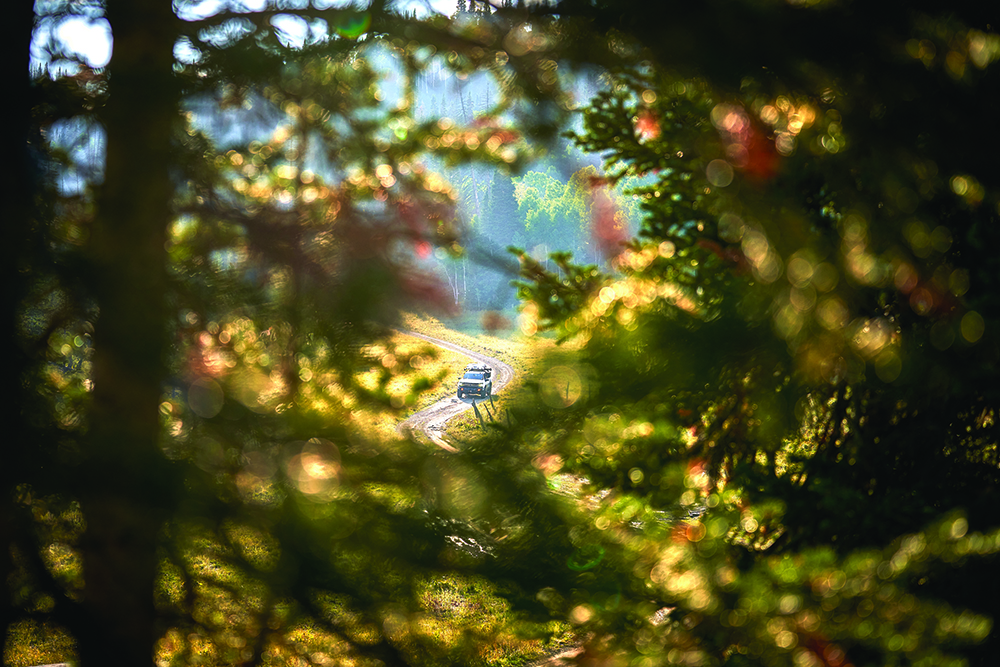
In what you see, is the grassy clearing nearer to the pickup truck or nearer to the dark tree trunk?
the pickup truck

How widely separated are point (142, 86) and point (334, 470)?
84.5 inches

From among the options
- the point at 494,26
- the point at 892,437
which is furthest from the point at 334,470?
the point at 892,437

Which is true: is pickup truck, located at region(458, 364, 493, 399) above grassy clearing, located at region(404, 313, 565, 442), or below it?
above

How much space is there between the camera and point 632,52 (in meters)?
1.89

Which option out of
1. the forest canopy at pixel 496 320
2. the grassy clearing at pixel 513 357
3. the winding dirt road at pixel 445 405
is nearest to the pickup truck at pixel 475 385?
the winding dirt road at pixel 445 405

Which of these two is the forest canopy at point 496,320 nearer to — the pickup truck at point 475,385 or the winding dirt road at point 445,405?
the winding dirt road at point 445,405

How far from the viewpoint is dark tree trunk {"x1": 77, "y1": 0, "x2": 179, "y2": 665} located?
1.32 m

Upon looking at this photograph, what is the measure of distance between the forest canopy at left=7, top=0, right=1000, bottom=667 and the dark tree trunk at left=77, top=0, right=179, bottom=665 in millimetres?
13

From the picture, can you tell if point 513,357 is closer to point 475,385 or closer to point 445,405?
point 475,385

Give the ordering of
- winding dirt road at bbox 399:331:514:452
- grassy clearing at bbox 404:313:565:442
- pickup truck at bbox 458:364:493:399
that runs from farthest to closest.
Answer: pickup truck at bbox 458:364:493:399, winding dirt road at bbox 399:331:514:452, grassy clearing at bbox 404:313:565:442

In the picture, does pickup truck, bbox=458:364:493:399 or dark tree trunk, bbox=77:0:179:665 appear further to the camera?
pickup truck, bbox=458:364:493:399

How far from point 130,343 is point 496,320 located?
1.37 m

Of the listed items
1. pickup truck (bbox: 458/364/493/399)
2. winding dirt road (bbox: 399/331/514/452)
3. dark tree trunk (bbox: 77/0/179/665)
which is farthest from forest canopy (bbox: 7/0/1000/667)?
pickup truck (bbox: 458/364/493/399)

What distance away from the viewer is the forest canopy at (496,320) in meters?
1.40
